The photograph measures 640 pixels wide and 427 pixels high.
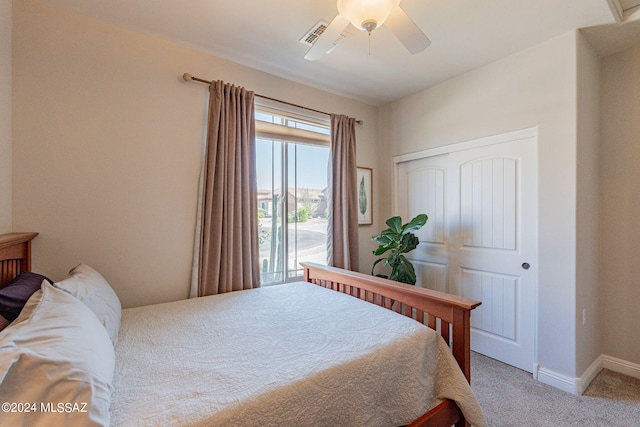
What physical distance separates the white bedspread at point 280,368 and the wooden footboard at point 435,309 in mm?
74

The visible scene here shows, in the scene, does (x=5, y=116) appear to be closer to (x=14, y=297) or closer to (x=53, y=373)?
(x=14, y=297)

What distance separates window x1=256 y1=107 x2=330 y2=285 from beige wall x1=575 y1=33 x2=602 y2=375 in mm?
2102

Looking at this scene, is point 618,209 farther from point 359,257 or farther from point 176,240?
point 176,240

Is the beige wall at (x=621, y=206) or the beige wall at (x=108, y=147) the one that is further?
the beige wall at (x=621, y=206)

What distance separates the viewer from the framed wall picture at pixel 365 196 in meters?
3.30

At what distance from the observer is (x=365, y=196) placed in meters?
3.35

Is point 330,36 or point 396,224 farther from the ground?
point 330,36

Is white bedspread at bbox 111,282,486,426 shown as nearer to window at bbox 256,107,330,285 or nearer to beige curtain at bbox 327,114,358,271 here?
window at bbox 256,107,330,285

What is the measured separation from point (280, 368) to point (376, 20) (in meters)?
1.62

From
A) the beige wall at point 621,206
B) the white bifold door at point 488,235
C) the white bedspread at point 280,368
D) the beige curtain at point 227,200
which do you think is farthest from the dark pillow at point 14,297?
the beige wall at point 621,206

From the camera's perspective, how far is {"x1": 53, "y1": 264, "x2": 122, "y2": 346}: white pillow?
129cm

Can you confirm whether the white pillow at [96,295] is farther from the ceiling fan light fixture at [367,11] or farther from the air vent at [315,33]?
the air vent at [315,33]

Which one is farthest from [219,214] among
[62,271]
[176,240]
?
[62,271]

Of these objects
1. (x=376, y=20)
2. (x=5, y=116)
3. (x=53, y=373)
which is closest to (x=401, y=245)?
(x=376, y=20)
